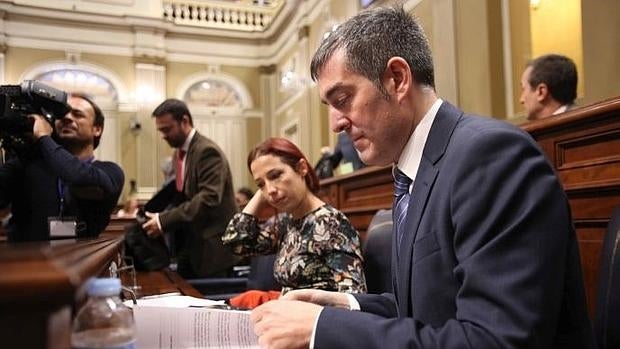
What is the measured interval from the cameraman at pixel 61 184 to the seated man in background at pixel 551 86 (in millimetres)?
1926

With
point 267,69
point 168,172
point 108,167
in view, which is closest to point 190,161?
point 108,167

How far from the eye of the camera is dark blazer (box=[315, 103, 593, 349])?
2.30 ft

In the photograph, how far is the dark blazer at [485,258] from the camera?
0.70 metres

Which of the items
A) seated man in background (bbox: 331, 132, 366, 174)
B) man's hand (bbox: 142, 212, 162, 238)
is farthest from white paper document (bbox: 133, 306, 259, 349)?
seated man in background (bbox: 331, 132, 366, 174)

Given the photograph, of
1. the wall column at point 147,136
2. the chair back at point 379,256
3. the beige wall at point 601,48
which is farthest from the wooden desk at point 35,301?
the wall column at point 147,136

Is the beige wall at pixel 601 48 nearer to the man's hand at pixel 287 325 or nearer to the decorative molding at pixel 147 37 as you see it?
the man's hand at pixel 287 325

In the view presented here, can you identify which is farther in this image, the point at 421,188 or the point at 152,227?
the point at 152,227

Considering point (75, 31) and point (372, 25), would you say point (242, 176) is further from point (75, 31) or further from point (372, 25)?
point (372, 25)

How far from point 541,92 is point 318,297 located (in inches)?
74.0

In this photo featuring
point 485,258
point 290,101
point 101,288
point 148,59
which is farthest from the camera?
point 148,59

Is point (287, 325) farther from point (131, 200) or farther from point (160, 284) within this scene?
point (131, 200)

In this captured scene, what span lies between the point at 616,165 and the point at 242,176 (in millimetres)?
8989

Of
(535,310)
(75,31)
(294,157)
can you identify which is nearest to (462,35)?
(294,157)

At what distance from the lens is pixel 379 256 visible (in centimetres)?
169
